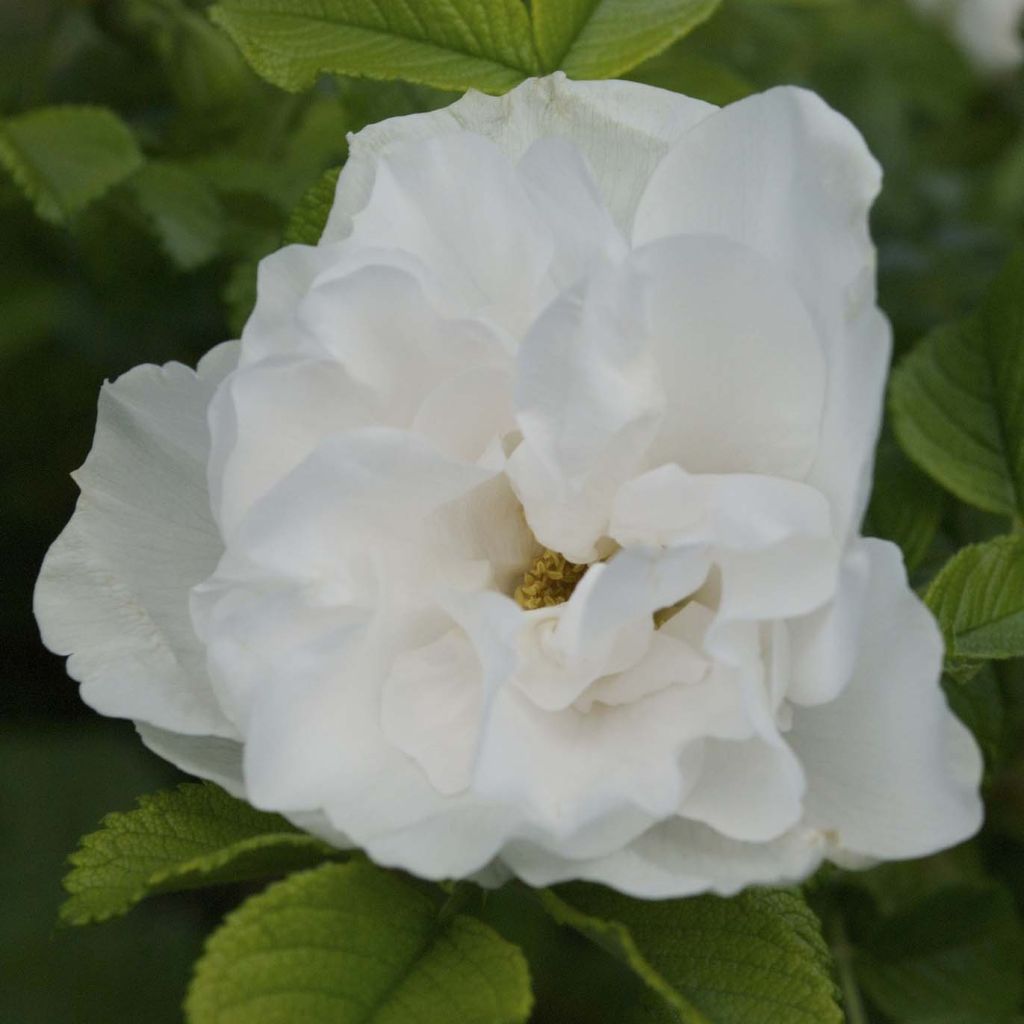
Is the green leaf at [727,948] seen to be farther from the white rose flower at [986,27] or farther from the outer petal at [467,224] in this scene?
the white rose flower at [986,27]

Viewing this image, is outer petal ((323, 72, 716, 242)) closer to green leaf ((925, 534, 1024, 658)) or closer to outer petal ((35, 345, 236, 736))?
outer petal ((35, 345, 236, 736))

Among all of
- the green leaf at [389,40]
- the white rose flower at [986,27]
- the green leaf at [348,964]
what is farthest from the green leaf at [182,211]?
the white rose flower at [986,27]

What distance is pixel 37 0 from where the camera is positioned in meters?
1.52

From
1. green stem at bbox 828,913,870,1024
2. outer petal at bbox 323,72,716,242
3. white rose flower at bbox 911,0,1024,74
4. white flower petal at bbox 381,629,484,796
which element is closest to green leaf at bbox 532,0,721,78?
outer petal at bbox 323,72,716,242

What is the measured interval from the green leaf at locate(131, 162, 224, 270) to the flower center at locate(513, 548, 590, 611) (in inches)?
17.2

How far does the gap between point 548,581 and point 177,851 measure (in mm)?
225

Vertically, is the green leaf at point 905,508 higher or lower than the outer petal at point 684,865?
lower

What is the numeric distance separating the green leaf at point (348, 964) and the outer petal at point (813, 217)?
237 millimetres

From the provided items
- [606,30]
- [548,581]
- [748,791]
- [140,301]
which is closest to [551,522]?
[548,581]

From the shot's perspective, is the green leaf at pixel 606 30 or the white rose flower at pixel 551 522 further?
the green leaf at pixel 606 30

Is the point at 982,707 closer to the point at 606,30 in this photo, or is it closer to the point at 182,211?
the point at 606,30

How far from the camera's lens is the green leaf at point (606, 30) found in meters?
0.78

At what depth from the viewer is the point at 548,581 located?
2.35ft

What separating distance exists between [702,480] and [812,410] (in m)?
0.06
